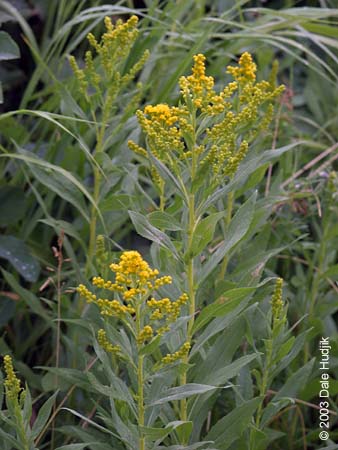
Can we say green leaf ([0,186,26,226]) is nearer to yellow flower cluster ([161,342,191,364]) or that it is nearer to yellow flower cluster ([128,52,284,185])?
yellow flower cluster ([128,52,284,185])

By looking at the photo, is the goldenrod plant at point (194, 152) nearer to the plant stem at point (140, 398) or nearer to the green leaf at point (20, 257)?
the plant stem at point (140, 398)

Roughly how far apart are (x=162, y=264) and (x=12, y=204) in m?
0.74

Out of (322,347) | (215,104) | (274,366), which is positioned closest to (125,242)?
(322,347)

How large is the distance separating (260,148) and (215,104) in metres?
0.55

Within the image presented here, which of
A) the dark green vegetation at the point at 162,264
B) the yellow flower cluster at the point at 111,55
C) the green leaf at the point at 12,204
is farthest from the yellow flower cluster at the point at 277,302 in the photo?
the green leaf at the point at 12,204

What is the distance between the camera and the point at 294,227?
7.13ft

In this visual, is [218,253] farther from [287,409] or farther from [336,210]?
[336,210]

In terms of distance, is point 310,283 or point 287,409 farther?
point 310,283

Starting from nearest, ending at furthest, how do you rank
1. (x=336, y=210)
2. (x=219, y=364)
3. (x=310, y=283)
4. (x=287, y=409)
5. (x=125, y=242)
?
(x=219, y=364) → (x=287, y=409) → (x=336, y=210) → (x=310, y=283) → (x=125, y=242)

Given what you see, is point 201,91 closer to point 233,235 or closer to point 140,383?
point 233,235

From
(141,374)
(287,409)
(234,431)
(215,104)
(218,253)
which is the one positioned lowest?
(287,409)

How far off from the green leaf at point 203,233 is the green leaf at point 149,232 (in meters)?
0.04

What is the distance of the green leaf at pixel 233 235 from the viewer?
147cm

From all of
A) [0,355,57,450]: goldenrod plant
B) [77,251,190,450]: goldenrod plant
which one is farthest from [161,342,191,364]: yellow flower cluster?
[0,355,57,450]: goldenrod plant
